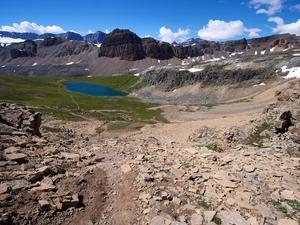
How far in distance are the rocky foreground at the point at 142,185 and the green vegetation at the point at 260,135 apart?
5.32 metres

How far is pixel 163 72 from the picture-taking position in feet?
622

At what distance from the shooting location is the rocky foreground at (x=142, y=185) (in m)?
19.0

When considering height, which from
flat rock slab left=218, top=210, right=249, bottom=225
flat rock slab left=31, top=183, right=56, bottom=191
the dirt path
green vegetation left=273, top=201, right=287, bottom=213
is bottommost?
the dirt path

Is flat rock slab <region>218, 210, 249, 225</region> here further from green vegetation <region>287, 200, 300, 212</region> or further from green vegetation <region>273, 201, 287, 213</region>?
green vegetation <region>287, 200, 300, 212</region>

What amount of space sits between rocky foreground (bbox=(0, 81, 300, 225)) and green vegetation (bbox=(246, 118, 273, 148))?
5.32m

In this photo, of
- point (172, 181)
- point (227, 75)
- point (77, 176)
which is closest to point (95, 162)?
point (77, 176)

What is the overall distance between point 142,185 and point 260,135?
2041cm

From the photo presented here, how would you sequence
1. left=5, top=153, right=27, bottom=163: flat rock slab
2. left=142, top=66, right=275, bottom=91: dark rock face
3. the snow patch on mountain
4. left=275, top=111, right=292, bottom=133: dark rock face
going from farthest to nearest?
left=142, top=66, right=275, bottom=91: dark rock face, the snow patch on mountain, left=275, top=111, right=292, bottom=133: dark rock face, left=5, top=153, right=27, bottom=163: flat rock slab

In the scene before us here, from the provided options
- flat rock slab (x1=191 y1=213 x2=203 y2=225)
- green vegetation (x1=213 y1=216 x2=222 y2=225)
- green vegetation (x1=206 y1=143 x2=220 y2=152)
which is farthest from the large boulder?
green vegetation (x1=213 y1=216 x2=222 y2=225)

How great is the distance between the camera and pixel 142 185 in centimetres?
2183

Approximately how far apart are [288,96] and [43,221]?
39.2 metres

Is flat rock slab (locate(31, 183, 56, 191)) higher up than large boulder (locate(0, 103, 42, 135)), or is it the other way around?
large boulder (locate(0, 103, 42, 135))

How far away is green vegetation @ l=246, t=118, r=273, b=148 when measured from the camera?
120 ft

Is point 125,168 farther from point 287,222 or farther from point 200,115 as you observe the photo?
point 200,115
